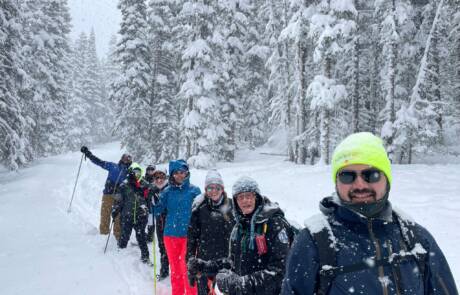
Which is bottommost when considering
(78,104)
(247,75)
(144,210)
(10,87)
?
(144,210)

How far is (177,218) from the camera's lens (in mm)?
6543

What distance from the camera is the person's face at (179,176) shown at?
6.48m

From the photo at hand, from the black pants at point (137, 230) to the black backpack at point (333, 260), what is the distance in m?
7.49

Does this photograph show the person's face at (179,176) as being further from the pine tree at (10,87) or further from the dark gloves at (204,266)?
the pine tree at (10,87)

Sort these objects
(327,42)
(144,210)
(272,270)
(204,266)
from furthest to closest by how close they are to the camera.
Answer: (327,42) → (144,210) → (204,266) → (272,270)

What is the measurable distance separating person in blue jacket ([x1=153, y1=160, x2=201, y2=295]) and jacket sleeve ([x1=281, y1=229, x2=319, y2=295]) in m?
4.49

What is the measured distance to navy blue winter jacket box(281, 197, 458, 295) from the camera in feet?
6.35

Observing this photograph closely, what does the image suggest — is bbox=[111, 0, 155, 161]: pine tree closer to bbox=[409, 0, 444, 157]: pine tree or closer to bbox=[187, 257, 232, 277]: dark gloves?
bbox=[409, 0, 444, 157]: pine tree

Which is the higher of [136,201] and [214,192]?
[214,192]

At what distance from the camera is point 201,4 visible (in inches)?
910

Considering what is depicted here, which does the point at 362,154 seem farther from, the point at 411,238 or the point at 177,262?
the point at 177,262

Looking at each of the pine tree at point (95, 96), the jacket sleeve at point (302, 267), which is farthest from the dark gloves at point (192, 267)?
→ the pine tree at point (95, 96)

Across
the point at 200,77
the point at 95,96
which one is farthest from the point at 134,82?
the point at 95,96

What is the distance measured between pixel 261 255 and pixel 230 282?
385mm
